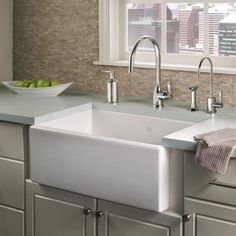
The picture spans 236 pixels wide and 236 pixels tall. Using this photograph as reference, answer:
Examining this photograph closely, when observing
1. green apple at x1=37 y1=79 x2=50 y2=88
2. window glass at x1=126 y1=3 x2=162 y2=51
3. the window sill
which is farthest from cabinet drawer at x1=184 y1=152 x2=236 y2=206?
green apple at x1=37 y1=79 x2=50 y2=88

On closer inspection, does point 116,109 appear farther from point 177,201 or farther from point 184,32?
point 177,201

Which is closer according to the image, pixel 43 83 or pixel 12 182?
pixel 12 182

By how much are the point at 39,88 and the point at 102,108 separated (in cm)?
42

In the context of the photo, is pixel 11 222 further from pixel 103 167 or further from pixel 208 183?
pixel 208 183

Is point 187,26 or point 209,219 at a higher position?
point 187,26

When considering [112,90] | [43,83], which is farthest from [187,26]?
[43,83]

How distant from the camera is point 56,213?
2824 millimetres

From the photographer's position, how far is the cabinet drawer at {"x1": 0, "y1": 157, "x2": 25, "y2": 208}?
2.94 meters

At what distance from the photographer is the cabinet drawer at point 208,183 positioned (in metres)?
2.32

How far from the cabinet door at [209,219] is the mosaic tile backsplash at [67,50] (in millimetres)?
913

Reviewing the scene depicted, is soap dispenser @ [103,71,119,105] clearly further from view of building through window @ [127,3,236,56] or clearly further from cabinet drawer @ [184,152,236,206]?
cabinet drawer @ [184,152,236,206]

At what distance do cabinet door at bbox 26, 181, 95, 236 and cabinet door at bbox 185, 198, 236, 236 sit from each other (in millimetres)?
480

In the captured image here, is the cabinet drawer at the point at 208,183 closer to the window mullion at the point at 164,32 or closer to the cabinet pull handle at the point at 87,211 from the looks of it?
the cabinet pull handle at the point at 87,211

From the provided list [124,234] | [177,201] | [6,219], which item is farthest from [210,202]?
[6,219]
